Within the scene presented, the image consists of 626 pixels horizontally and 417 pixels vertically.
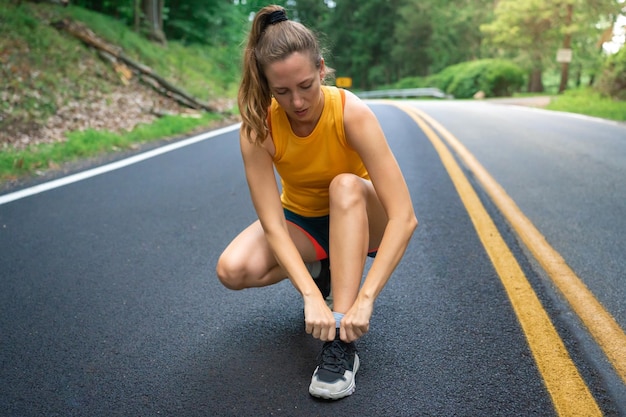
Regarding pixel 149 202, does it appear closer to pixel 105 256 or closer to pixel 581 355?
pixel 105 256

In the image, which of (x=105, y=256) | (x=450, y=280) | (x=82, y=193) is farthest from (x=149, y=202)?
(x=450, y=280)

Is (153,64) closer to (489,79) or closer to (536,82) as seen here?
(489,79)

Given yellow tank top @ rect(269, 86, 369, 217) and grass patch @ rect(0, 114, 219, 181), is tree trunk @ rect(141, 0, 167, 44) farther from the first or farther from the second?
yellow tank top @ rect(269, 86, 369, 217)

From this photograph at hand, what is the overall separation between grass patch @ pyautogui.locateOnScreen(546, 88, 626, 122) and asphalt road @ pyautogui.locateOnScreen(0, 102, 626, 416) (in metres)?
9.80

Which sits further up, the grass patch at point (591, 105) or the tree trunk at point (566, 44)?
the tree trunk at point (566, 44)

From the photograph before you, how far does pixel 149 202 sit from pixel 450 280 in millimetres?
2853

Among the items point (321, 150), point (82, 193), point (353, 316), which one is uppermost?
point (321, 150)

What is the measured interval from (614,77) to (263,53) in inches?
688

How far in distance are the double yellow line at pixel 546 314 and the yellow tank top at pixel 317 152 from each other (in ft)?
3.43

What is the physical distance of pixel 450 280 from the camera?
324 centimetres

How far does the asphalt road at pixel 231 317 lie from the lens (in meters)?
2.14

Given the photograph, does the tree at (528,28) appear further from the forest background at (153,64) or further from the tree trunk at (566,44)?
the tree trunk at (566,44)

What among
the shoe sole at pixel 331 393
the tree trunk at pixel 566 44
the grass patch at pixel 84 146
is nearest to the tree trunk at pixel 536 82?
the tree trunk at pixel 566 44

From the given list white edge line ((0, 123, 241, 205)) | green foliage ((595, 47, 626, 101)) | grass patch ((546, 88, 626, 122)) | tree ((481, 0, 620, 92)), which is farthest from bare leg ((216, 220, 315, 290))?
tree ((481, 0, 620, 92))
